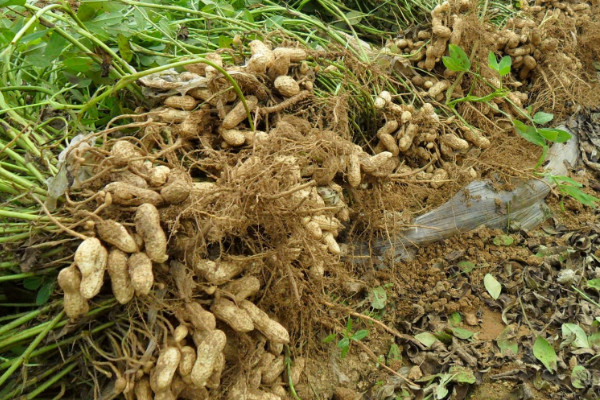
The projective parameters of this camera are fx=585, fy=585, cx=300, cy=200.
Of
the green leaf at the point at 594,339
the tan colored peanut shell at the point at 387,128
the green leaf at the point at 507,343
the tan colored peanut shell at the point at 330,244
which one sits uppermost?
the tan colored peanut shell at the point at 387,128

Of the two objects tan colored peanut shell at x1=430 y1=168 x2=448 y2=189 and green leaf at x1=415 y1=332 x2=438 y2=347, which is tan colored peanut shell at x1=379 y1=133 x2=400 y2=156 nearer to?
tan colored peanut shell at x1=430 y1=168 x2=448 y2=189

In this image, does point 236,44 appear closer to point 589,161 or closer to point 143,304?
point 143,304

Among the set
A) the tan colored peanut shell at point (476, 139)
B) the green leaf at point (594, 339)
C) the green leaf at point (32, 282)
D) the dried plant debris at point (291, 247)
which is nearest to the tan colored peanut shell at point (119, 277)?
the dried plant debris at point (291, 247)

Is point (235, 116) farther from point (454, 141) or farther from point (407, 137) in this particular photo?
point (454, 141)

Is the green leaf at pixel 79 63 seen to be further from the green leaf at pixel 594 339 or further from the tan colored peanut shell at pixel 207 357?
the green leaf at pixel 594 339

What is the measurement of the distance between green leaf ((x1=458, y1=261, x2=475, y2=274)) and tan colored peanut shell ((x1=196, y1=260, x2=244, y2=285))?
1.16m

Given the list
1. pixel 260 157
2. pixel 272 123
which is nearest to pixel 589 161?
pixel 272 123

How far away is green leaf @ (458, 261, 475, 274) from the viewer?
8.30 feet

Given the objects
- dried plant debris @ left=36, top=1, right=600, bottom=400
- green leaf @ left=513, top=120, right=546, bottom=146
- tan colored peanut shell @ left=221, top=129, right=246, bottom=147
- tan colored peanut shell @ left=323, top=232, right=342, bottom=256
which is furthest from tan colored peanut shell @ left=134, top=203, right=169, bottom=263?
green leaf @ left=513, top=120, right=546, bottom=146

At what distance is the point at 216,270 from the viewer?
5.72 feet

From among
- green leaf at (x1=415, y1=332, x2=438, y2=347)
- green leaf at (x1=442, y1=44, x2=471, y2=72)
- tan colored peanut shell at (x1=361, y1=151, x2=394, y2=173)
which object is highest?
green leaf at (x1=442, y1=44, x2=471, y2=72)

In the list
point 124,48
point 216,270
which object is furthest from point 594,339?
point 124,48

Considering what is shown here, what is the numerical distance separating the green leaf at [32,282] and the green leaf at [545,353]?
168cm

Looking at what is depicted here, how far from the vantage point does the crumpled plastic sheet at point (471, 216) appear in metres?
2.52
